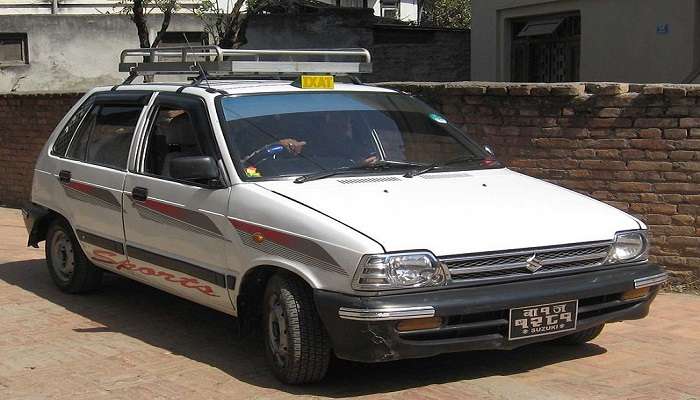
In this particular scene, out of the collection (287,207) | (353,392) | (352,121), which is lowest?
(353,392)

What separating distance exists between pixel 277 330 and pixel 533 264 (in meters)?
1.40

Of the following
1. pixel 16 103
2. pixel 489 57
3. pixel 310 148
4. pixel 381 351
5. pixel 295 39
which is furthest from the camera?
pixel 295 39

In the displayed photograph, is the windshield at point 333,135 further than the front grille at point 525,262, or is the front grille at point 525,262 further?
the windshield at point 333,135

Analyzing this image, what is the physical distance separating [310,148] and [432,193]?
86cm

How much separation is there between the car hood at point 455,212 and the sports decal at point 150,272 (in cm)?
83

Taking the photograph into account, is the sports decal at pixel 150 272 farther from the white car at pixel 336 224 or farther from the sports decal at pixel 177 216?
the sports decal at pixel 177 216

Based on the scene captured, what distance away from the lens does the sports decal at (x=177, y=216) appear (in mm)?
5773

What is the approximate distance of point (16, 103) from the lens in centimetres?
1312

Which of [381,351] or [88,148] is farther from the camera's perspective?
[88,148]

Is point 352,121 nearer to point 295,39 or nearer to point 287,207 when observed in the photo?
point 287,207

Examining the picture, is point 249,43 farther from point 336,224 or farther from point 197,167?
point 336,224

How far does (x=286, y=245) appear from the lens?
5.17 m

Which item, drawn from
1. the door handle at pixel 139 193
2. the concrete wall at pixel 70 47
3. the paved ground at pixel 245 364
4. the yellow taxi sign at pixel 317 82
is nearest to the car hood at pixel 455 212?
the paved ground at pixel 245 364

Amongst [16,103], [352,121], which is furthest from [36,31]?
[352,121]
